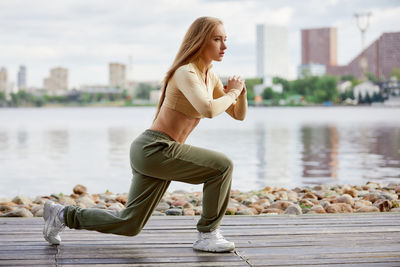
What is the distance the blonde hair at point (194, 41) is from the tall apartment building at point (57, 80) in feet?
535

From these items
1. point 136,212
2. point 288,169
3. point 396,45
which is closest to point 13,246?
point 136,212

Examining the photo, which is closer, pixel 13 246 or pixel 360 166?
pixel 13 246

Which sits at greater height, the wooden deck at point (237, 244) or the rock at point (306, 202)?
the wooden deck at point (237, 244)

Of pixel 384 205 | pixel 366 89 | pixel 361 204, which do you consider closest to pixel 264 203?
pixel 361 204

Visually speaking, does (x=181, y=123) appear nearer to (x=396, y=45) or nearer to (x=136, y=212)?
(x=136, y=212)

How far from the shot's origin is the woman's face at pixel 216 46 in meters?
3.26

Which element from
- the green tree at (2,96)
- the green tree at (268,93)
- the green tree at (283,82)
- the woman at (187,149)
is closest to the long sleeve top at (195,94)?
the woman at (187,149)

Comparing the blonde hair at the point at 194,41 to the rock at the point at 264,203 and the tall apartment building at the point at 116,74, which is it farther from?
the tall apartment building at the point at 116,74

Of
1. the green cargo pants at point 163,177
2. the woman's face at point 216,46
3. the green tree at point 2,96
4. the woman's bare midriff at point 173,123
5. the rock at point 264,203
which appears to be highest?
the woman's face at point 216,46

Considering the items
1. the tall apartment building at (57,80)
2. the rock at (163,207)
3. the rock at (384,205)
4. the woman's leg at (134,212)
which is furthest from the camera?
the tall apartment building at (57,80)

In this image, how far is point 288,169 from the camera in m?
12.5

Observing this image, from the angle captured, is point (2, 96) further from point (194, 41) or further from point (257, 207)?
point (194, 41)

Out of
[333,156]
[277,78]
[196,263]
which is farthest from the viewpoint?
[277,78]

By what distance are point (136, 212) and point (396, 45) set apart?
170 metres
